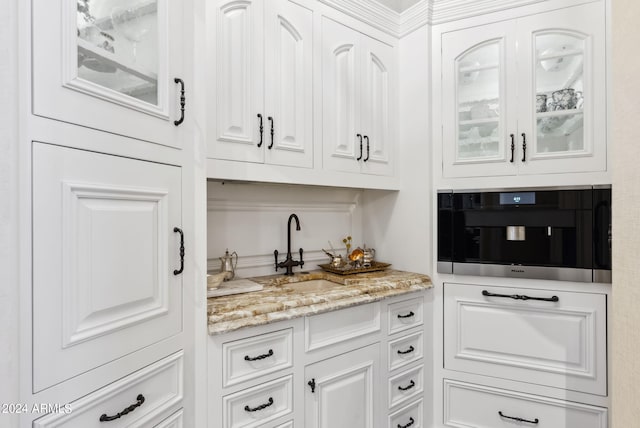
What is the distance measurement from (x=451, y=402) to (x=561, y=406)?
0.55 meters

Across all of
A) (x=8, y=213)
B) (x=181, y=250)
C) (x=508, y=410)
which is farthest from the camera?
(x=508, y=410)

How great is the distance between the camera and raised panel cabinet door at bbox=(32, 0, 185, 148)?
76cm

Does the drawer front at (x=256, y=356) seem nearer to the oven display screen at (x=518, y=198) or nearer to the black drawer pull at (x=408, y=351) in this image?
the black drawer pull at (x=408, y=351)

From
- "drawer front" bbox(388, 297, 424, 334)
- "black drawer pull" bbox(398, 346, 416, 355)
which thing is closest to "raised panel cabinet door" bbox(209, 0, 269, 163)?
"drawer front" bbox(388, 297, 424, 334)

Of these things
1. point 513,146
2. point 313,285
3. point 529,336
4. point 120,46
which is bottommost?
point 529,336

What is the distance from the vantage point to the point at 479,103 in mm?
1991

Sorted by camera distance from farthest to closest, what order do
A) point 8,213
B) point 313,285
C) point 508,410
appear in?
point 313,285, point 508,410, point 8,213

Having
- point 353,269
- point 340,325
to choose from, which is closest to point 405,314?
point 353,269

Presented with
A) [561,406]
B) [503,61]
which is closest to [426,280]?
[561,406]

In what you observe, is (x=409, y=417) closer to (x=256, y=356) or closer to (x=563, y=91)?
(x=256, y=356)

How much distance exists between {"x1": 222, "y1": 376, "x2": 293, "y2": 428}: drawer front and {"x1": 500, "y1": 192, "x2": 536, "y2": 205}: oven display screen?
4.77ft

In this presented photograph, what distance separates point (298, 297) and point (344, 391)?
1.80ft

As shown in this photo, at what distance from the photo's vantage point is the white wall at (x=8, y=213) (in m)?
0.67

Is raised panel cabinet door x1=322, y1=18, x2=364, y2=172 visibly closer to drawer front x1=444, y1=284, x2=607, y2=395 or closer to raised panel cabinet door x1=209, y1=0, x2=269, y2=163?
raised panel cabinet door x1=209, y1=0, x2=269, y2=163
